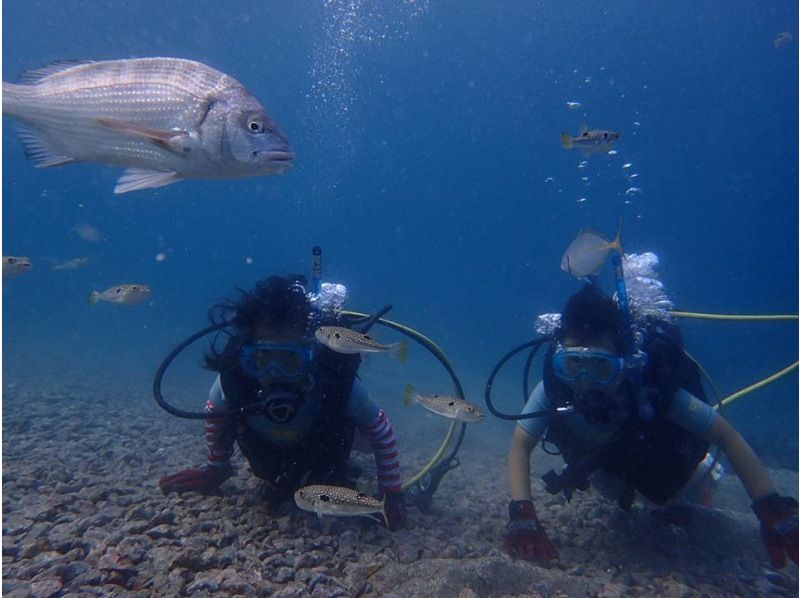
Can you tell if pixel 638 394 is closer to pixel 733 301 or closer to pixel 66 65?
pixel 66 65

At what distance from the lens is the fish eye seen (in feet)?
6.95

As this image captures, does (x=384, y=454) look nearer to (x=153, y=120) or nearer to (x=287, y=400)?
(x=287, y=400)

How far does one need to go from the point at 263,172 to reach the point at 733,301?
110 metres

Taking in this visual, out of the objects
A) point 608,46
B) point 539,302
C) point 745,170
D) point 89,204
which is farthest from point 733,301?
point 89,204

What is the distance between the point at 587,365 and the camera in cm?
407

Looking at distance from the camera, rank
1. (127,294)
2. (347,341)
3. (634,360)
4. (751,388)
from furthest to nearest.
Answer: (127,294), (751,388), (634,360), (347,341)

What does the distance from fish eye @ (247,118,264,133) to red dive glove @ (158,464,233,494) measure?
3.69 metres

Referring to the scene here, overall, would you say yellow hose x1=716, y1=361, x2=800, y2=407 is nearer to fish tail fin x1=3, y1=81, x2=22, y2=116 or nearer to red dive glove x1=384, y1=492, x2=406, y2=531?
red dive glove x1=384, y1=492, x2=406, y2=531

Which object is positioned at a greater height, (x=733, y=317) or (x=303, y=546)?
(x=733, y=317)

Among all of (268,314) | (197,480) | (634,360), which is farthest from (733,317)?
(197,480)

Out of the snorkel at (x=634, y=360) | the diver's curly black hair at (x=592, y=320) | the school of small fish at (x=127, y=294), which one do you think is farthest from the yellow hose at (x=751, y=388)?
the school of small fish at (x=127, y=294)

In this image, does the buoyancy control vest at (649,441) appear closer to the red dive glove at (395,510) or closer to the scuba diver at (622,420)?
the scuba diver at (622,420)

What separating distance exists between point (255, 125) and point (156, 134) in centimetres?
44

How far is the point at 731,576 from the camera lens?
3.80 meters
